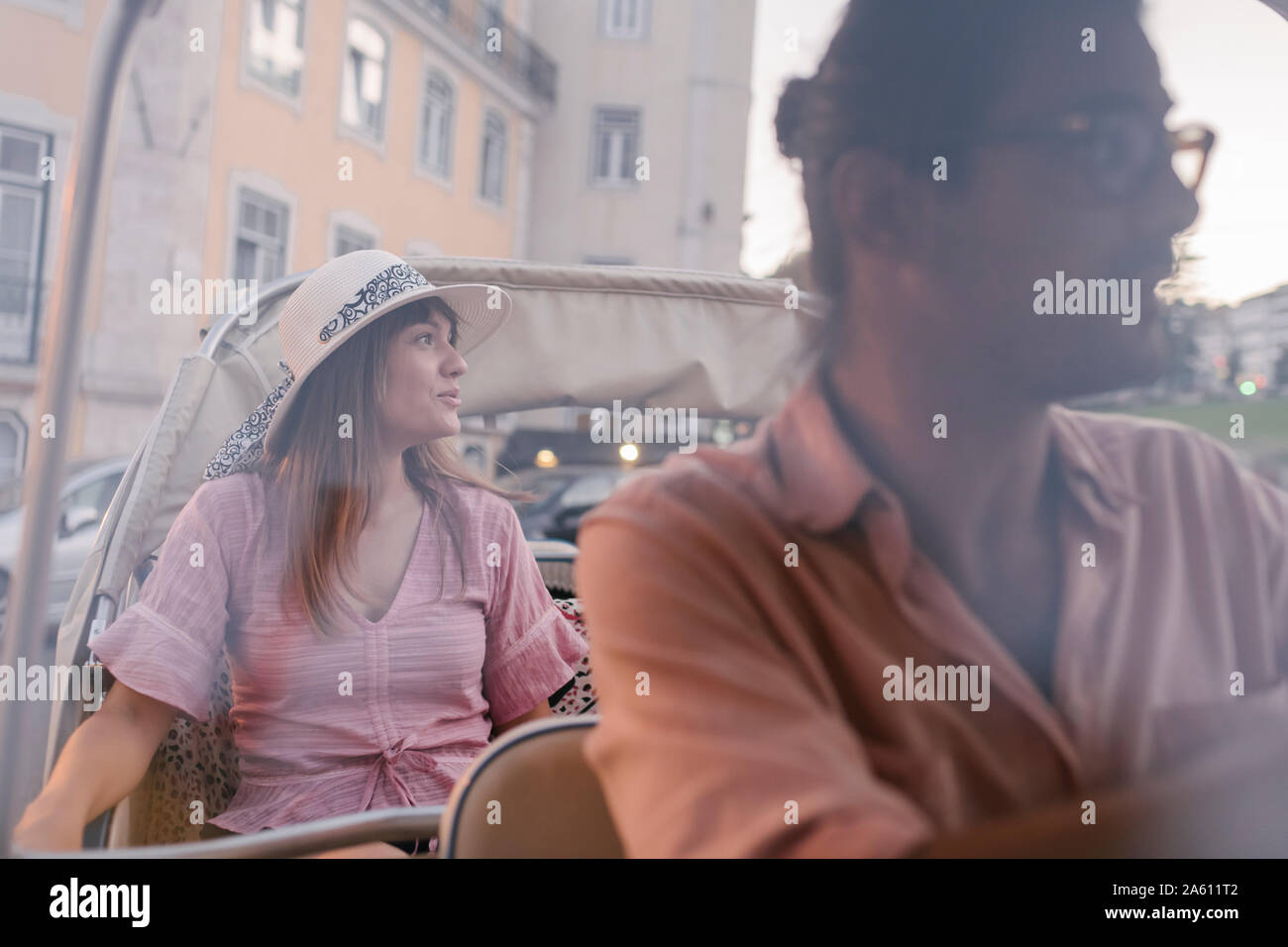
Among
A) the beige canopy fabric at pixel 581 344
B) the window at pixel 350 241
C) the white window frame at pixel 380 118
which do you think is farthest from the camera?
the white window frame at pixel 380 118

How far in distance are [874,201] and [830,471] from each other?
22 cm

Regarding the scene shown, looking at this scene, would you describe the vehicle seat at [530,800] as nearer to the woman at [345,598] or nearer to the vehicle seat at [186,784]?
the vehicle seat at [186,784]

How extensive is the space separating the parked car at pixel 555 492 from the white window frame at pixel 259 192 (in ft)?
5.68

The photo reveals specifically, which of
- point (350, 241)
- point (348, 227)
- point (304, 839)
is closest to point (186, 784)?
point (304, 839)

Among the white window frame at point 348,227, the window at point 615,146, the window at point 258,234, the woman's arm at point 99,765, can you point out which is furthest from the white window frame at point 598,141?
the window at point 258,234

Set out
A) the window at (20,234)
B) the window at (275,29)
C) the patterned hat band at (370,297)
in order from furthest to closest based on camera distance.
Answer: the patterned hat band at (370,297)
the window at (275,29)
the window at (20,234)

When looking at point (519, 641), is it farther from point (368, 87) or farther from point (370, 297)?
point (368, 87)

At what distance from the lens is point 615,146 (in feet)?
5.32

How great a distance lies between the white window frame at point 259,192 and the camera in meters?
4.13

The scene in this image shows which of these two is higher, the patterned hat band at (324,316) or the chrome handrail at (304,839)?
the patterned hat band at (324,316)

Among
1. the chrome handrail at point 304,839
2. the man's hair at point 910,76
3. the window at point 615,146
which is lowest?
the chrome handrail at point 304,839

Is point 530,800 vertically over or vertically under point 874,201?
under

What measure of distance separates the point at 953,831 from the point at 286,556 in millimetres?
1289

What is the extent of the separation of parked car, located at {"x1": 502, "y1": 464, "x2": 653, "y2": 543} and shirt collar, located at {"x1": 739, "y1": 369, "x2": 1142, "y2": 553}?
249 mm
